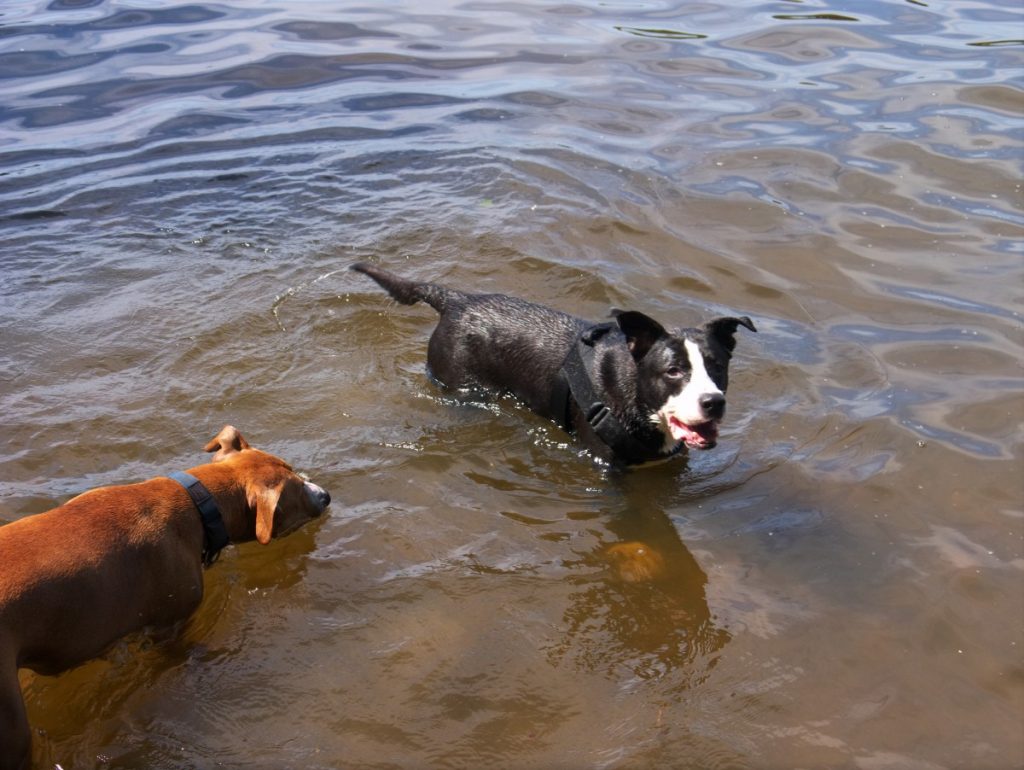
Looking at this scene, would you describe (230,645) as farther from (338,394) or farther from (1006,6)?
(1006,6)

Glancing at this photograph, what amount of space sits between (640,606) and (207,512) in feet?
7.43

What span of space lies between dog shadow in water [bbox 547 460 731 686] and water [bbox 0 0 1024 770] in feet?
0.07

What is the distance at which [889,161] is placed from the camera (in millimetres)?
10867

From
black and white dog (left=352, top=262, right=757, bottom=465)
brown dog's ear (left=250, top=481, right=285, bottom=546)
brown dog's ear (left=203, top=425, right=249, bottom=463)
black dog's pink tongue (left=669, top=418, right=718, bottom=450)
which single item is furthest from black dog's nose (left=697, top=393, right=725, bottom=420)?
brown dog's ear (left=203, top=425, right=249, bottom=463)

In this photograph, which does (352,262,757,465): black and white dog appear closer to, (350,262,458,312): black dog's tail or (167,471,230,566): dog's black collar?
(350,262,458,312): black dog's tail

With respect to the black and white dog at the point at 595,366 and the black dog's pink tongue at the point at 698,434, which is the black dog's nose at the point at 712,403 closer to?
the black and white dog at the point at 595,366

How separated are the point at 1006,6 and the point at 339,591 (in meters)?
15.3

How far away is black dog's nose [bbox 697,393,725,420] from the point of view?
5734mm

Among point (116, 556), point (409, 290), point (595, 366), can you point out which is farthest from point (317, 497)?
point (409, 290)

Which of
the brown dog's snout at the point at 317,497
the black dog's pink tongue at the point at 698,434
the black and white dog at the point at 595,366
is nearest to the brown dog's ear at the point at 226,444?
the brown dog's snout at the point at 317,497

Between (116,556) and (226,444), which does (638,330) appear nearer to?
(226,444)

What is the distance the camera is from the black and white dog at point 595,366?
5969 mm

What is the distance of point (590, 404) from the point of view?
654 cm

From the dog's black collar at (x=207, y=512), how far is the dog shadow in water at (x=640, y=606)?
1743 millimetres
